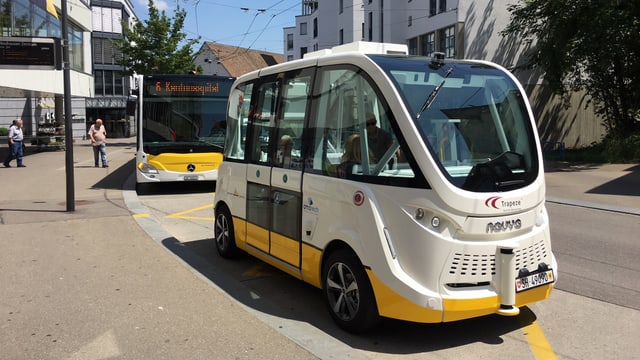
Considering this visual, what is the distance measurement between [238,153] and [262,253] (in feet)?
4.41

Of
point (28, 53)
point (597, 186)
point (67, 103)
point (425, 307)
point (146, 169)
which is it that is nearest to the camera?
point (425, 307)

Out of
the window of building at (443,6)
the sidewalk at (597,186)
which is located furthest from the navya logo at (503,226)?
the window of building at (443,6)

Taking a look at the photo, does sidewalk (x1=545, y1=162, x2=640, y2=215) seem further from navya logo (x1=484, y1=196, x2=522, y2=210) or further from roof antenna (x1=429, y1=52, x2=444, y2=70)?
roof antenna (x1=429, y1=52, x2=444, y2=70)

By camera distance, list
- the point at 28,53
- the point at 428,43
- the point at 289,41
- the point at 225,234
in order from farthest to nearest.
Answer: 1. the point at 289,41
2. the point at 428,43
3. the point at 28,53
4. the point at 225,234

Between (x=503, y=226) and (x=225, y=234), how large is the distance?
3.79m

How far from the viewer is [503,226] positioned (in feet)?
13.3

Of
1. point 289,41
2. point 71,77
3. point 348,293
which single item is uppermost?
point 289,41

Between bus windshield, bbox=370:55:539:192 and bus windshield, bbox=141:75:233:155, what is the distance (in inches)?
383

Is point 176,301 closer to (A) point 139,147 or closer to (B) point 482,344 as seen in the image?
(B) point 482,344

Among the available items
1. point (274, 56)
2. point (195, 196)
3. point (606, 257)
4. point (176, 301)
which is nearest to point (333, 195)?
point (176, 301)

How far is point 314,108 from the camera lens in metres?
4.99

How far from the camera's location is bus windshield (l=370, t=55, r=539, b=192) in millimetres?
4097

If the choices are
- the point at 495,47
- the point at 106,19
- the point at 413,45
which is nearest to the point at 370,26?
the point at 413,45

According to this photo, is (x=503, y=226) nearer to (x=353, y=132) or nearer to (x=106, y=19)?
(x=353, y=132)
